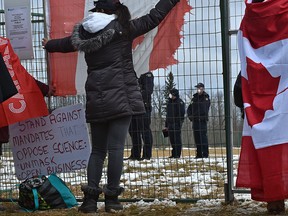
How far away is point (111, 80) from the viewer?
19.1 ft

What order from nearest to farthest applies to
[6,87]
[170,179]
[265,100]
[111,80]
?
[265,100]
[111,80]
[6,87]
[170,179]

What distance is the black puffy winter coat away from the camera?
581cm

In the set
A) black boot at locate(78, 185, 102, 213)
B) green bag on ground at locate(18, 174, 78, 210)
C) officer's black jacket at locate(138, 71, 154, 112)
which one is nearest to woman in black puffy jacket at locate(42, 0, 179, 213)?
black boot at locate(78, 185, 102, 213)

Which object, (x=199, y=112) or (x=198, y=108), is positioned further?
(x=198, y=108)

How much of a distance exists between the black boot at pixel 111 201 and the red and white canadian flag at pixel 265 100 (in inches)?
46.2

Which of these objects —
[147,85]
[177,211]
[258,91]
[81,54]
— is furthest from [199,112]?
[81,54]

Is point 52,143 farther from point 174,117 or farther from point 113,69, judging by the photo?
point 113,69

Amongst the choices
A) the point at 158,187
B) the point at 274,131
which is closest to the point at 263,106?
the point at 274,131

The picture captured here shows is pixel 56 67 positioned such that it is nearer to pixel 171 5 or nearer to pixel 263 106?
pixel 171 5

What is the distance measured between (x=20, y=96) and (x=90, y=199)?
131cm

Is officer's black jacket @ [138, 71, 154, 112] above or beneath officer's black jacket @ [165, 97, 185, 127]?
above

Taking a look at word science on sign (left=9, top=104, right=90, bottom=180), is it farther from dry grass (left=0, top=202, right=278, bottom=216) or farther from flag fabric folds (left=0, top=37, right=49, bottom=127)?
dry grass (left=0, top=202, right=278, bottom=216)

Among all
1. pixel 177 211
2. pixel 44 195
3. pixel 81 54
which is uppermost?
pixel 81 54

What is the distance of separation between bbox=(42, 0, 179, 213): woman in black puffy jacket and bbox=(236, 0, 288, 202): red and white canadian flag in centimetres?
91
